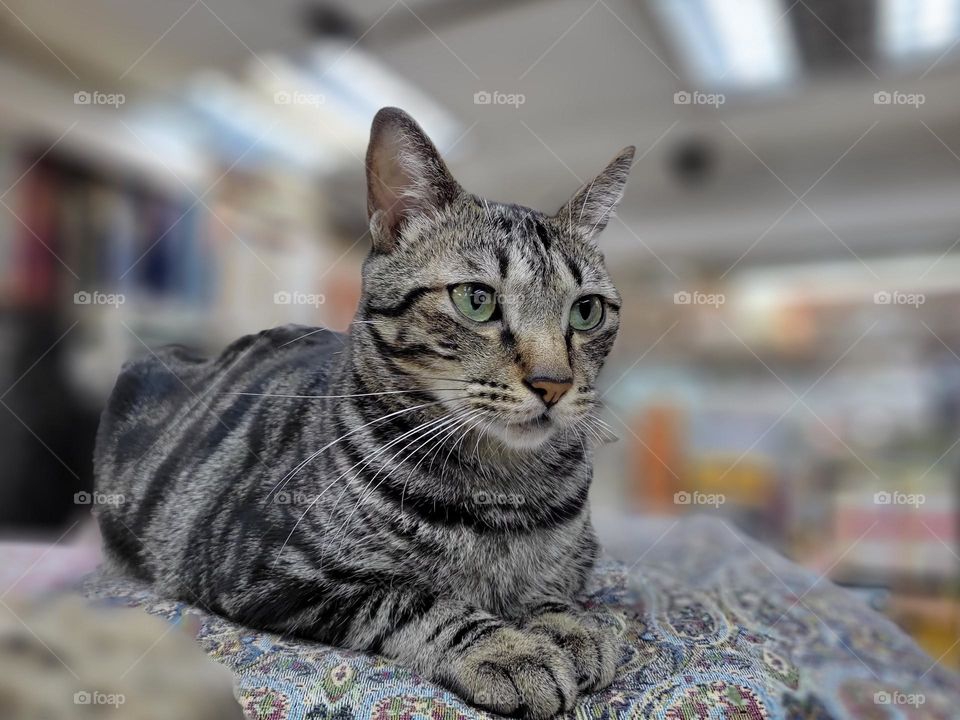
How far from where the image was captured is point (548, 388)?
60 centimetres

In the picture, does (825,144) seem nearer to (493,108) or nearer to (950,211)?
(950,211)

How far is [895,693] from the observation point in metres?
0.70

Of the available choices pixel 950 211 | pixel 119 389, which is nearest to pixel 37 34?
pixel 119 389

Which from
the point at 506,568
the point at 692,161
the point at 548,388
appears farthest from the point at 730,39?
the point at 506,568

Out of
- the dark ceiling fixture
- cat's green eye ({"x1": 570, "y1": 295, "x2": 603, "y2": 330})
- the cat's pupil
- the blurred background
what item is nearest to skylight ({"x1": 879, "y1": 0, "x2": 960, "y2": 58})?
the blurred background

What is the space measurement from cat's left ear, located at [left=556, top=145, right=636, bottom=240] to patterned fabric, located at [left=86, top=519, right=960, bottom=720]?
1.25ft

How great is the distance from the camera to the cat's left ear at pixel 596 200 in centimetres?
73

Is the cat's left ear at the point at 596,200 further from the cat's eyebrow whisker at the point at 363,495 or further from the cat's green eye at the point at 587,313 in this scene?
the cat's eyebrow whisker at the point at 363,495

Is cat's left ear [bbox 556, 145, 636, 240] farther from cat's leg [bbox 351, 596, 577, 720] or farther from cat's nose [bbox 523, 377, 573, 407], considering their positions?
cat's leg [bbox 351, 596, 577, 720]

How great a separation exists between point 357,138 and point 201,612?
0.58 metres

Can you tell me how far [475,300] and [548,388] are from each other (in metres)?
0.11

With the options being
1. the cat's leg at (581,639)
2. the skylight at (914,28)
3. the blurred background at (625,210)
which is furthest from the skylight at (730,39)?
the cat's leg at (581,639)

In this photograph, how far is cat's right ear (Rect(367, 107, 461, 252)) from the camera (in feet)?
2.17

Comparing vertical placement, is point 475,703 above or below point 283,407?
below
